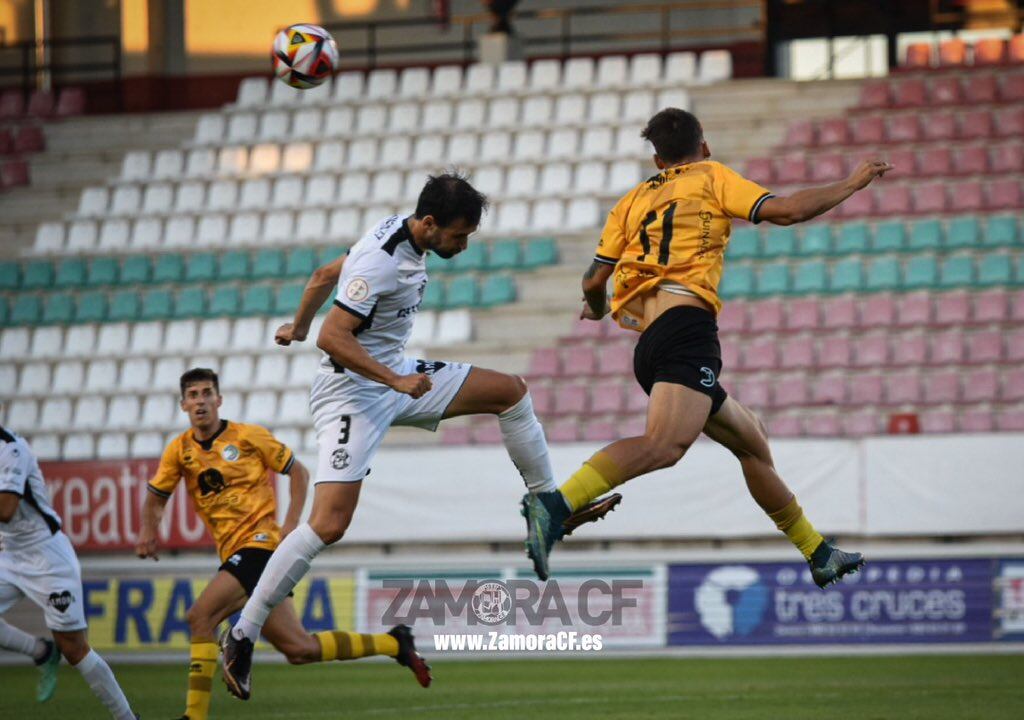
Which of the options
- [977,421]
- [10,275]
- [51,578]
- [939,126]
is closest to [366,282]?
[51,578]

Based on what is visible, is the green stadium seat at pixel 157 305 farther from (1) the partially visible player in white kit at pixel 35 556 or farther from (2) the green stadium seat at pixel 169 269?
(1) the partially visible player in white kit at pixel 35 556

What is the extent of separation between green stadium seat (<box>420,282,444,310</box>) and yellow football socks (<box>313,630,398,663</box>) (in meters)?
10.5

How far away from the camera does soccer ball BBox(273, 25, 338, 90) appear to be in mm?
10836

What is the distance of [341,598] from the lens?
49.9ft

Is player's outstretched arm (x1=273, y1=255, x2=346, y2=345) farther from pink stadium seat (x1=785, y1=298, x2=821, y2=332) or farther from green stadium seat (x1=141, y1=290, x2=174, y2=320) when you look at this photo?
green stadium seat (x1=141, y1=290, x2=174, y2=320)

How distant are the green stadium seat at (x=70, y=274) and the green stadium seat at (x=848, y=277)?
951 cm

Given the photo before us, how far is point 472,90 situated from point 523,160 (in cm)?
178

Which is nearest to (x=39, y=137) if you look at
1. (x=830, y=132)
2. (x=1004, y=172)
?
(x=830, y=132)

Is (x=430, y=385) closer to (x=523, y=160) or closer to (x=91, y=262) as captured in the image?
(x=523, y=160)

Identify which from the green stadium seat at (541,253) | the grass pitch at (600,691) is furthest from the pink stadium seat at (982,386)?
the green stadium seat at (541,253)

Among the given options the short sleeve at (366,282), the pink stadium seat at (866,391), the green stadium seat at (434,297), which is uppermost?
the green stadium seat at (434,297)

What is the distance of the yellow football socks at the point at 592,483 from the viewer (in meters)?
7.29

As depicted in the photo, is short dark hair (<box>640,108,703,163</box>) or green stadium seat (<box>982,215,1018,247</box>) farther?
green stadium seat (<box>982,215,1018,247</box>)

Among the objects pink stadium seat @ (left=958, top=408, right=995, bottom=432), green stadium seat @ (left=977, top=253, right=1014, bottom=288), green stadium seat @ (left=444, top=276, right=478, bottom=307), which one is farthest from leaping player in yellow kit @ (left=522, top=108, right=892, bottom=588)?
green stadium seat @ (left=444, top=276, right=478, bottom=307)
